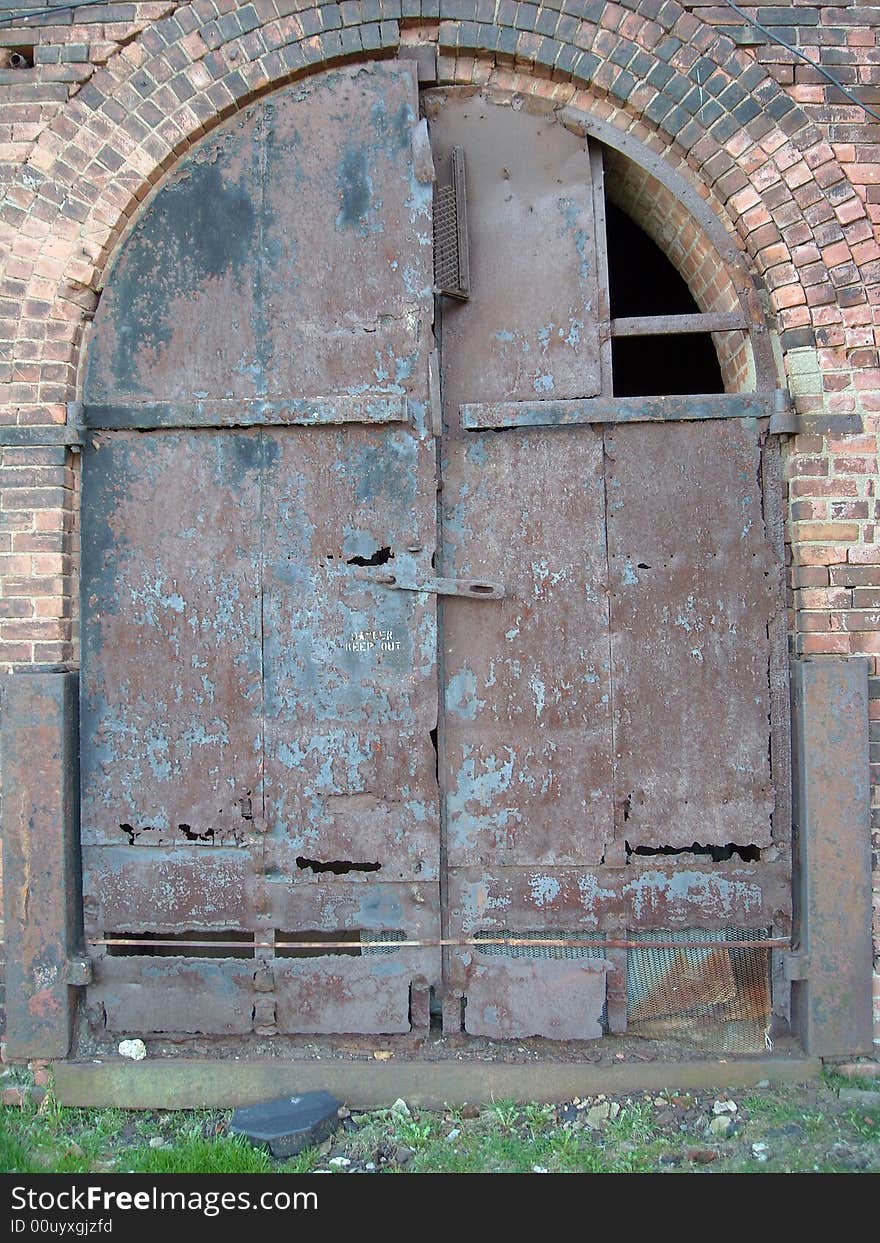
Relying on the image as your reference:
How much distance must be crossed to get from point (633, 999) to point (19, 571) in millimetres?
2912

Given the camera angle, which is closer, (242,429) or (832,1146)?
(832,1146)

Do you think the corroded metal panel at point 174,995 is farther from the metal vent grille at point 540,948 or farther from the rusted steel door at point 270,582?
the metal vent grille at point 540,948

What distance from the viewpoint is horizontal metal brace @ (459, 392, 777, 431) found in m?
3.19

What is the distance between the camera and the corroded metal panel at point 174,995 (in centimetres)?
321

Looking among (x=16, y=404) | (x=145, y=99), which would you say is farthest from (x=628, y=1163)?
(x=145, y=99)

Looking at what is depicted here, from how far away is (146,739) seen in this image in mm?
3242

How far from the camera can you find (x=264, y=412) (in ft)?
10.5

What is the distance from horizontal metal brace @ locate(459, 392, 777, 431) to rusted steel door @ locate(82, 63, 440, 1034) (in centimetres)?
27

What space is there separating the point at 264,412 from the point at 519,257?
1190 millimetres

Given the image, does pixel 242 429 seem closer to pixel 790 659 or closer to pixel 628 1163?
pixel 790 659

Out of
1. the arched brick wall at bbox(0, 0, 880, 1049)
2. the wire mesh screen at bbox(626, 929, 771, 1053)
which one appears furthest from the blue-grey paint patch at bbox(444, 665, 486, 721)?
the arched brick wall at bbox(0, 0, 880, 1049)

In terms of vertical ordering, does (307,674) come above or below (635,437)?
below

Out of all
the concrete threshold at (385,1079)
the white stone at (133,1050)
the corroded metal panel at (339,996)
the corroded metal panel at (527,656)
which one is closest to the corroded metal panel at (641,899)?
the corroded metal panel at (527,656)

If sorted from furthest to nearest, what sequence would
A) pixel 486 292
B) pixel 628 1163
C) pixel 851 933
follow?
pixel 486 292 < pixel 851 933 < pixel 628 1163
